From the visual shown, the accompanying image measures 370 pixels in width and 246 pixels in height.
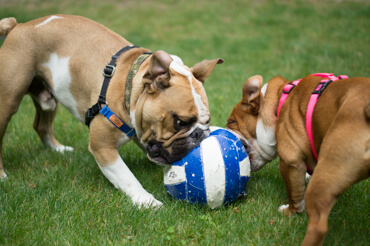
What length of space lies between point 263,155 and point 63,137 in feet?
11.3

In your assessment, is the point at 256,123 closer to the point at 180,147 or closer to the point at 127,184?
the point at 180,147

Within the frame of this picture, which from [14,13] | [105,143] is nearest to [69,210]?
[105,143]

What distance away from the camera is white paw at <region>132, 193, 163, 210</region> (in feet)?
12.9

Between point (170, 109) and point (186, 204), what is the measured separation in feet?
3.23

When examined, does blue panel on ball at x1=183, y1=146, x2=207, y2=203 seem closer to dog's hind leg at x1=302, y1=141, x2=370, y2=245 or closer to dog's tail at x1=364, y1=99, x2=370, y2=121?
dog's hind leg at x1=302, y1=141, x2=370, y2=245

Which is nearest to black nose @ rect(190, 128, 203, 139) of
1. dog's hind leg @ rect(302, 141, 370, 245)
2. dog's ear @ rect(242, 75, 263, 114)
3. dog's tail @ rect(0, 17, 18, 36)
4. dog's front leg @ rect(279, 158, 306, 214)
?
dog's ear @ rect(242, 75, 263, 114)

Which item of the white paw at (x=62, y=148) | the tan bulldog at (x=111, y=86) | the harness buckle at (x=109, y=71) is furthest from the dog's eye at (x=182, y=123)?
the white paw at (x=62, y=148)

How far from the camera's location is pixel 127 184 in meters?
4.16

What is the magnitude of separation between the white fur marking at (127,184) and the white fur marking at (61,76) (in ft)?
2.73

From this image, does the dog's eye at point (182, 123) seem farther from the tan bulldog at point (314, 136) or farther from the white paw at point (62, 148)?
the white paw at point (62, 148)

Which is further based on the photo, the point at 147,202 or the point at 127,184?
the point at 127,184

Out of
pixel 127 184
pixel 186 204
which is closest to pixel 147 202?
pixel 127 184

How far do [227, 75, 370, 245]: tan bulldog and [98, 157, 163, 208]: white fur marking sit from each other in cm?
120

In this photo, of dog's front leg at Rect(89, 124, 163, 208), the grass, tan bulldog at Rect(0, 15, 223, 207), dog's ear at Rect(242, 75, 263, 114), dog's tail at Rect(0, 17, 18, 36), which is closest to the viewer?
the grass
